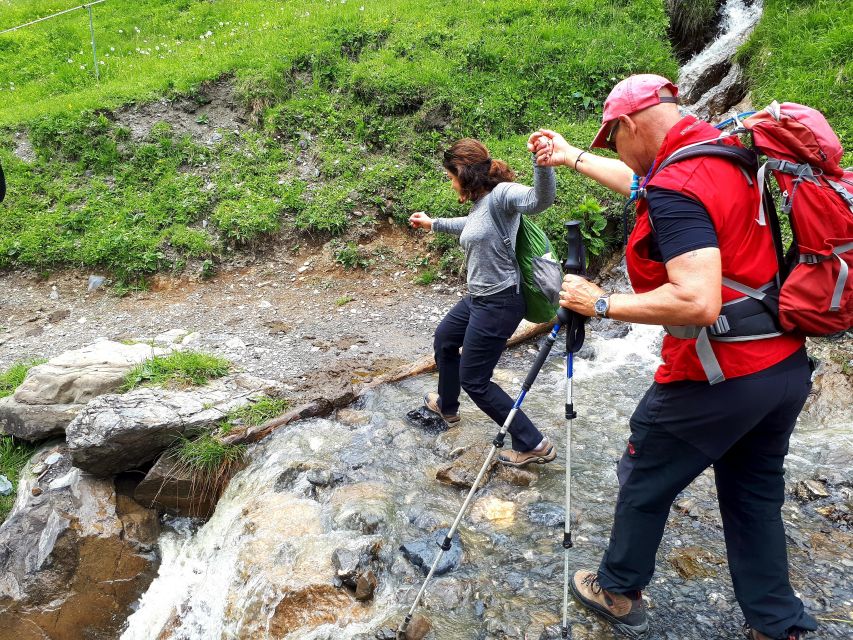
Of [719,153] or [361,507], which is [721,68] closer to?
[719,153]

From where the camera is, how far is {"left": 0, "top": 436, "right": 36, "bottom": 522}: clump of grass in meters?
6.15

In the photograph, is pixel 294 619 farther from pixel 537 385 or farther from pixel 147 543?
pixel 537 385

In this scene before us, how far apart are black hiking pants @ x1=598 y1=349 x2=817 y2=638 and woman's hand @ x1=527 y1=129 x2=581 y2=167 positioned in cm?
146

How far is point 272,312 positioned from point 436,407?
156 inches

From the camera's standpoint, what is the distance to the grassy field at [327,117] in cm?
1004

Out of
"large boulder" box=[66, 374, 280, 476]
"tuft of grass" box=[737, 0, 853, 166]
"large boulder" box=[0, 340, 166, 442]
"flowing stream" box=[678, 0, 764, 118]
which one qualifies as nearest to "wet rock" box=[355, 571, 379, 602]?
"large boulder" box=[66, 374, 280, 476]

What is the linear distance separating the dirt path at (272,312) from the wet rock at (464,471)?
2145 millimetres

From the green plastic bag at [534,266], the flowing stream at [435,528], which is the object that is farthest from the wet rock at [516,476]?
the green plastic bag at [534,266]

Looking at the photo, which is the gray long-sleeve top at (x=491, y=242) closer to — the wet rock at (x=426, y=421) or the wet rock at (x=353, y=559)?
the wet rock at (x=426, y=421)

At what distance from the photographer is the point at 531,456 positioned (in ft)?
15.9

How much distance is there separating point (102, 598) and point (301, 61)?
1098cm

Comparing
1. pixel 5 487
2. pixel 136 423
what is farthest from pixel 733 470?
pixel 5 487

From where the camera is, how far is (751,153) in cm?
244

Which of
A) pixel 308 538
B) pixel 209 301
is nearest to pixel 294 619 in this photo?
pixel 308 538
